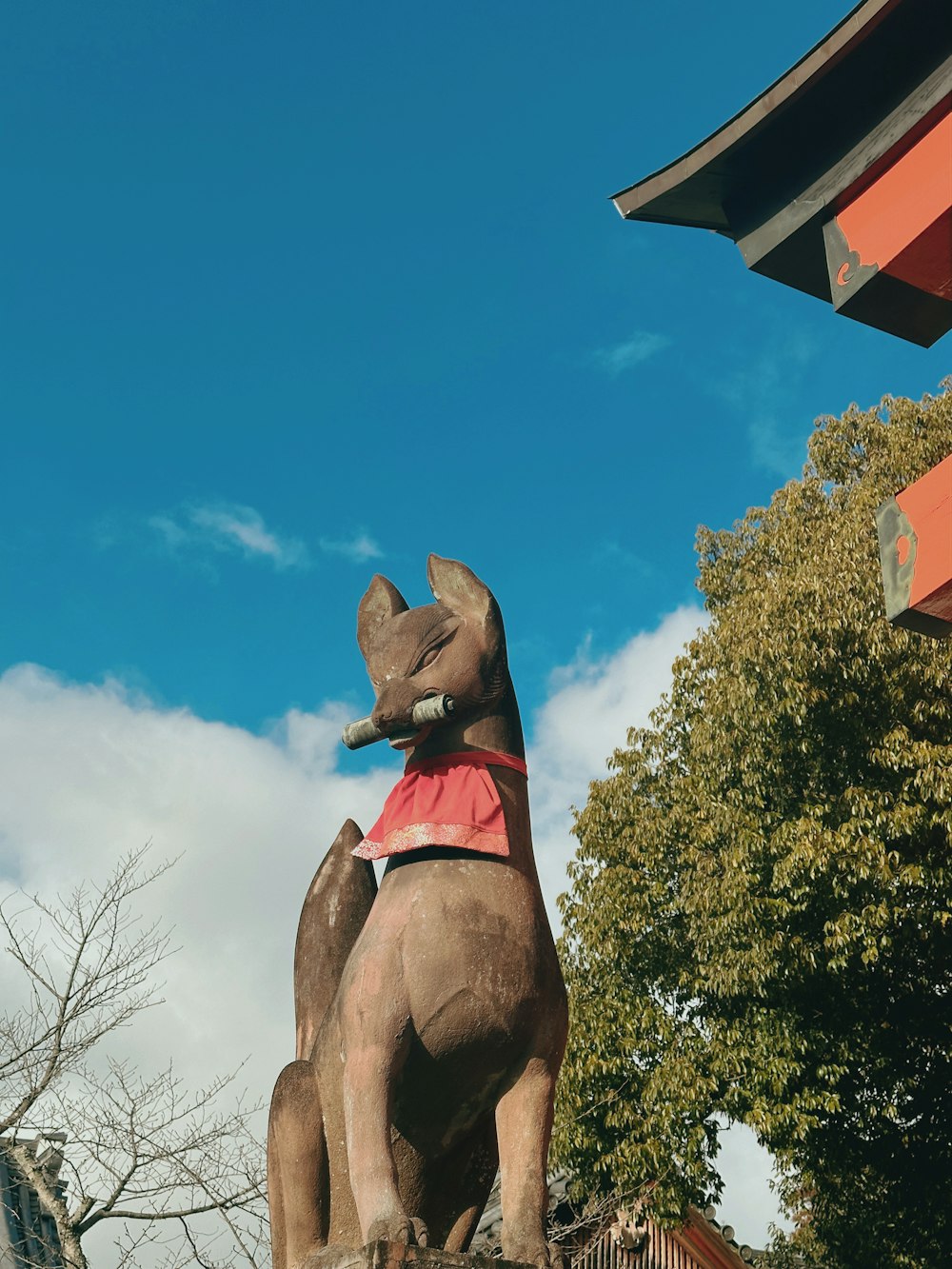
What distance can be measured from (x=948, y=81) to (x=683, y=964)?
8.78 metres

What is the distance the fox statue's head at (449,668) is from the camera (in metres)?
4.61

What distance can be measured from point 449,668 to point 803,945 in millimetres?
6681

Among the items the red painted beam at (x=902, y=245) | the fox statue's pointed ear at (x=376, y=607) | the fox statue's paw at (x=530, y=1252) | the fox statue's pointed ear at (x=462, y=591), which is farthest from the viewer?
the fox statue's pointed ear at (x=376, y=607)

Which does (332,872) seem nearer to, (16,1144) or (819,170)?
(819,170)

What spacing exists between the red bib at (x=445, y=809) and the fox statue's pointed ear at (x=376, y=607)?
0.62 metres

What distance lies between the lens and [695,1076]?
1057cm

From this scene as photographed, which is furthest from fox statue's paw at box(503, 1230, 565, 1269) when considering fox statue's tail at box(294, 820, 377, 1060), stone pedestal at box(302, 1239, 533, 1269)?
fox statue's tail at box(294, 820, 377, 1060)

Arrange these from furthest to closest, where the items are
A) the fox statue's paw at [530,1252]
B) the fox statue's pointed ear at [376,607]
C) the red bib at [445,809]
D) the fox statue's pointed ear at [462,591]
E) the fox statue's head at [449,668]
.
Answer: the fox statue's pointed ear at [376,607], the fox statue's pointed ear at [462,591], the fox statue's head at [449,668], the red bib at [445,809], the fox statue's paw at [530,1252]

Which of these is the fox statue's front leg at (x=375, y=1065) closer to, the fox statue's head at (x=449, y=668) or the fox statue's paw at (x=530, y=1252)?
the fox statue's paw at (x=530, y=1252)

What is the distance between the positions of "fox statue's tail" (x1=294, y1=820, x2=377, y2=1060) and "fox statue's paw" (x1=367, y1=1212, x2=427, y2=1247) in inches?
40.7

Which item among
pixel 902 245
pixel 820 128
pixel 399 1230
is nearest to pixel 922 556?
pixel 902 245

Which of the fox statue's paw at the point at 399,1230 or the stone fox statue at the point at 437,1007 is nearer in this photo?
the fox statue's paw at the point at 399,1230

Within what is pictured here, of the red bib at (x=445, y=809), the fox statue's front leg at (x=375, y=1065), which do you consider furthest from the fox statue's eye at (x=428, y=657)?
the fox statue's front leg at (x=375, y=1065)

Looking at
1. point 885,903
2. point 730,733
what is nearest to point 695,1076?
point 885,903
